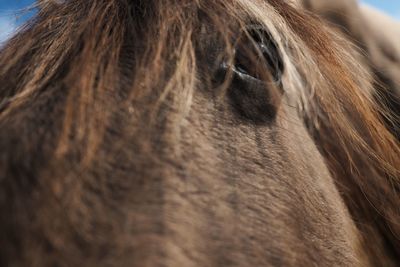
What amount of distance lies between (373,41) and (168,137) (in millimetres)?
1205

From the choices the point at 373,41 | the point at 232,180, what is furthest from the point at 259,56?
the point at 373,41

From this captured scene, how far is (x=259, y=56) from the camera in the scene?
0.83m

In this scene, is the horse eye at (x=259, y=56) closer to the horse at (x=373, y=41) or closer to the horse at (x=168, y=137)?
the horse at (x=168, y=137)

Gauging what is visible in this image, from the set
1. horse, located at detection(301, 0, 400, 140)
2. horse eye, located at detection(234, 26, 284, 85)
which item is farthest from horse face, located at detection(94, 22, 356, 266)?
horse, located at detection(301, 0, 400, 140)

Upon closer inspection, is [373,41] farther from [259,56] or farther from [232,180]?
[232,180]

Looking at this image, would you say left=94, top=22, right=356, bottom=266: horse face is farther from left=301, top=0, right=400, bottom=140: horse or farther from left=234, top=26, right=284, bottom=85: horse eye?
left=301, top=0, right=400, bottom=140: horse

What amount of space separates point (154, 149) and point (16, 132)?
188 mm

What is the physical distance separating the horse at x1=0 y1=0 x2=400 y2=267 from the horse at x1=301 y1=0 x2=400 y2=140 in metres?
0.45

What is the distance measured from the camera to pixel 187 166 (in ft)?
2.11

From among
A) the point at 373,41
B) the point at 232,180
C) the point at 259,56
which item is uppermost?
the point at 373,41

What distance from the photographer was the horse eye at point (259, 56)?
0.82 metres

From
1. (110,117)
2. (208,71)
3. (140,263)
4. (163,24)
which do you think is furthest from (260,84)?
(140,263)

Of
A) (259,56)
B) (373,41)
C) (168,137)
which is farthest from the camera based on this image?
(373,41)

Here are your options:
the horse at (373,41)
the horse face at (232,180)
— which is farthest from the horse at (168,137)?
the horse at (373,41)
